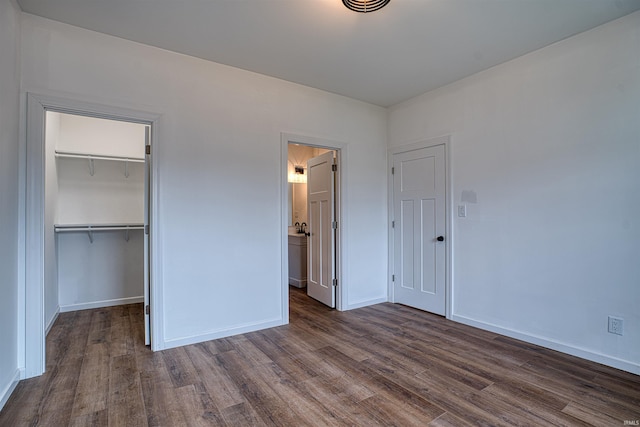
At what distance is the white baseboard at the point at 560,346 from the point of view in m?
2.34

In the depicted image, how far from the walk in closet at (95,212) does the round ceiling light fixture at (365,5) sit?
2.94 m

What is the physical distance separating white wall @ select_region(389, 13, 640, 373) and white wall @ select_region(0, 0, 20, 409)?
3782 mm

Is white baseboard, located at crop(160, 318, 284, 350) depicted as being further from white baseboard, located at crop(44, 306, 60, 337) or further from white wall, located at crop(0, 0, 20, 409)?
white baseboard, located at crop(44, 306, 60, 337)

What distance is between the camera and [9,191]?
Result: 6.70 feet

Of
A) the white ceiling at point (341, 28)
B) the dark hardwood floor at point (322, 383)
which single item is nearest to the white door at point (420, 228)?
the dark hardwood floor at point (322, 383)

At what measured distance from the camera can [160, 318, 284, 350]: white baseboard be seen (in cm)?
279

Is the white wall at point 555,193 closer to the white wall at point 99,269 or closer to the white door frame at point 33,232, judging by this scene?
the white door frame at point 33,232

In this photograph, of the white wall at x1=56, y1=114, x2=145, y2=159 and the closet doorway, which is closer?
the closet doorway

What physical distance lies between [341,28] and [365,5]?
37 cm

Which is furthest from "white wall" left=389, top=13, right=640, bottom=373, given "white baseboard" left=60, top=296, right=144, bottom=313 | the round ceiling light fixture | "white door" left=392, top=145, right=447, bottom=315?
"white baseboard" left=60, top=296, right=144, bottom=313

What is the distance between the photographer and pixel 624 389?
6.88ft

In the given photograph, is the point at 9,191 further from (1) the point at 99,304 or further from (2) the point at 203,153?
(1) the point at 99,304

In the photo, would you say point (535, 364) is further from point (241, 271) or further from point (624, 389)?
point (241, 271)

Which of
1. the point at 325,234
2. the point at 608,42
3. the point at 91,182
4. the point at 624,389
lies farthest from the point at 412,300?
the point at 91,182
